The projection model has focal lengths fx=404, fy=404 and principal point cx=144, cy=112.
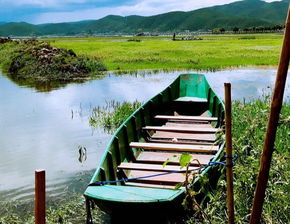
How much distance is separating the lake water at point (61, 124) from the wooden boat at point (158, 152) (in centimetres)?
159

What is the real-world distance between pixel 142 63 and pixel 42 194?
109ft

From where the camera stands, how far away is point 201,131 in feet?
37.0

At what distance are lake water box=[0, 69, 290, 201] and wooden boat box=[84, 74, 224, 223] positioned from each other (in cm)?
159

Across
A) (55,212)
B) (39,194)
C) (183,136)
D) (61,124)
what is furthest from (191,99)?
(39,194)

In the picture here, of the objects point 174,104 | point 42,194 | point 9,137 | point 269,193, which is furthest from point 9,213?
point 174,104

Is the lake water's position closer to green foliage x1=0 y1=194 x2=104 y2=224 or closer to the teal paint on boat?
green foliage x1=0 y1=194 x2=104 y2=224

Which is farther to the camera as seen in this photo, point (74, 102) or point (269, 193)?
point (74, 102)

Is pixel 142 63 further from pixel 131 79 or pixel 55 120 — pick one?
pixel 55 120

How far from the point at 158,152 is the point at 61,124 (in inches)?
265

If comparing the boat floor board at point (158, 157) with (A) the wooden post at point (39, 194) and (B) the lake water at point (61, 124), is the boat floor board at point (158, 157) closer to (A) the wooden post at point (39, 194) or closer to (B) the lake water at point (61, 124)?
(B) the lake water at point (61, 124)

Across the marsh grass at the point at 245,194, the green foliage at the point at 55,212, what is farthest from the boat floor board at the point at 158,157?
the green foliage at the point at 55,212

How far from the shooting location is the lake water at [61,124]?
10250mm

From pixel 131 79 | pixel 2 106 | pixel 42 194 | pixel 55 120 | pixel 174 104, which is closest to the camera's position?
pixel 42 194

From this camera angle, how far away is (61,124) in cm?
1571
